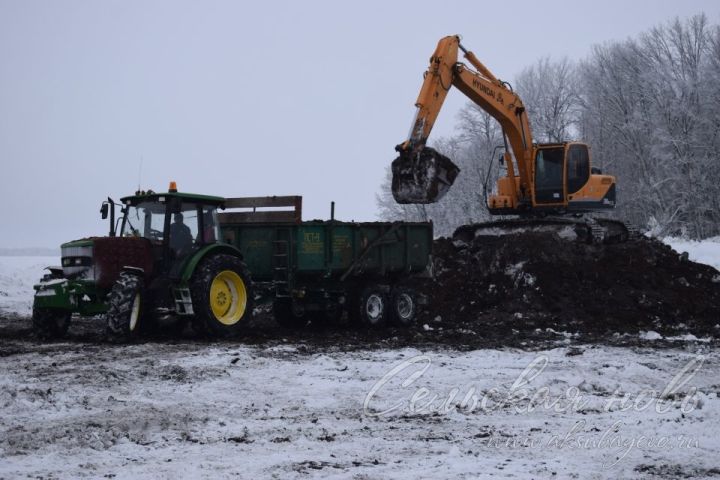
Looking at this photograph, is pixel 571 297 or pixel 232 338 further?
pixel 571 297

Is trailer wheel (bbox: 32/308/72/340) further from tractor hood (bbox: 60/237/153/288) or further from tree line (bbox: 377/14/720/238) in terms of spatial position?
tree line (bbox: 377/14/720/238)

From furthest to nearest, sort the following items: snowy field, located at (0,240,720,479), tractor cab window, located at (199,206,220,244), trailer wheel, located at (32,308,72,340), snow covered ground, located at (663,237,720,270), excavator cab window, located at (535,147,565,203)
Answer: snow covered ground, located at (663,237,720,270) < excavator cab window, located at (535,147,565,203) < tractor cab window, located at (199,206,220,244) < trailer wheel, located at (32,308,72,340) < snowy field, located at (0,240,720,479)

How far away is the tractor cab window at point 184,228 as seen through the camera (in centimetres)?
1212

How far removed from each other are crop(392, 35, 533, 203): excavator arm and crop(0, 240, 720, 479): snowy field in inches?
198

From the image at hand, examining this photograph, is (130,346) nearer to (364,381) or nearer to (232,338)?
(232,338)

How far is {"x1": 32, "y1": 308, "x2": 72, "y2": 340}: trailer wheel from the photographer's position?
12.2 metres

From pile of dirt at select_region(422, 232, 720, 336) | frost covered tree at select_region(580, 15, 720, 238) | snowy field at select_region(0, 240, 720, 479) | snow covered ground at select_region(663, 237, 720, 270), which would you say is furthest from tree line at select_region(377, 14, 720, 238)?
snowy field at select_region(0, 240, 720, 479)

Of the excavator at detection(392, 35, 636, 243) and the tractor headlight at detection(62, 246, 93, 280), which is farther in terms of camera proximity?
the excavator at detection(392, 35, 636, 243)

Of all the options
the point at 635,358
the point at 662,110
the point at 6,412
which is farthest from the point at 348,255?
the point at 662,110

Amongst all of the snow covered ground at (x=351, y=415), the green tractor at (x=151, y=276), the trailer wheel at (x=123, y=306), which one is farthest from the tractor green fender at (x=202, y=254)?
the snow covered ground at (x=351, y=415)

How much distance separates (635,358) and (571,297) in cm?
571

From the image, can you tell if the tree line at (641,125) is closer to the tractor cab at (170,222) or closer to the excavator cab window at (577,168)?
the excavator cab window at (577,168)

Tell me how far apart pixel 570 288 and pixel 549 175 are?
4221 mm

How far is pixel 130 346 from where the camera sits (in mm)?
10906
